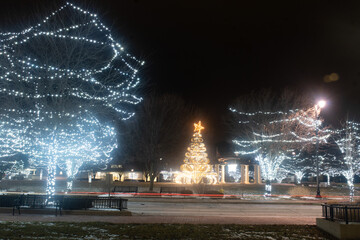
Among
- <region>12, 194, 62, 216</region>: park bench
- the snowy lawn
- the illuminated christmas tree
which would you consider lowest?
the snowy lawn

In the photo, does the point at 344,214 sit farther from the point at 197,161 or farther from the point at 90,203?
the point at 197,161

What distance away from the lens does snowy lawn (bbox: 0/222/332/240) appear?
10.6 metres

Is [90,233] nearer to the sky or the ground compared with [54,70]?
nearer to the ground

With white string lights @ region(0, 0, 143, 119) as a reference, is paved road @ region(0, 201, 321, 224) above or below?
below

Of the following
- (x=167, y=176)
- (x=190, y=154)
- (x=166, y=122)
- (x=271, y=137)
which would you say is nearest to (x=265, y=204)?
(x=271, y=137)

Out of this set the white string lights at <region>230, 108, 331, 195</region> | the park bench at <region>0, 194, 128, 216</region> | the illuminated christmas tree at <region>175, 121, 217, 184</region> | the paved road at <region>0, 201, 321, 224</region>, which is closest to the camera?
the paved road at <region>0, 201, 321, 224</region>

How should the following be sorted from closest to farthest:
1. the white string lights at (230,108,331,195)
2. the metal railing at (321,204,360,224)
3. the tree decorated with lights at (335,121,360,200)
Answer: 1. the metal railing at (321,204,360,224)
2. the tree decorated with lights at (335,121,360,200)
3. the white string lights at (230,108,331,195)

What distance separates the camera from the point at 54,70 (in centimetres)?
1872

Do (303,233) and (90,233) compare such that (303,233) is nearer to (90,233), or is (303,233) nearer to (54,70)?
(90,233)

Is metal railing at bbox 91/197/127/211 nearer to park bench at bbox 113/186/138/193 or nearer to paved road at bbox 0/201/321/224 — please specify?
paved road at bbox 0/201/321/224

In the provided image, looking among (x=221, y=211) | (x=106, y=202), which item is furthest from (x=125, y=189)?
(x=221, y=211)

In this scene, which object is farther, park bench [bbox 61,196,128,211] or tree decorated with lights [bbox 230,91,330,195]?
tree decorated with lights [bbox 230,91,330,195]

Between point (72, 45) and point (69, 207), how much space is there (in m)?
8.72

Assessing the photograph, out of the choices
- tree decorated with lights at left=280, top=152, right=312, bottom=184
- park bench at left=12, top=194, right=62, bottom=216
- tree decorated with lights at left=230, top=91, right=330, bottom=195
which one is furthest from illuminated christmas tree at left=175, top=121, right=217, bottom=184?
tree decorated with lights at left=280, top=152, right=312, bottom=184
